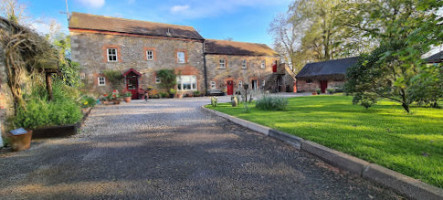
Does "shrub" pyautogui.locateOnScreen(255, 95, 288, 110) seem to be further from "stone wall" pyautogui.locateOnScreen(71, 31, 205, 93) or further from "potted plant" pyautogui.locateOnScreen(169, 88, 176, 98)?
"stone wall" pyautogui.locateOnScreen(71, 31, 205, 93)

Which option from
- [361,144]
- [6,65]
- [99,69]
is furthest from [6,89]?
[99,69]

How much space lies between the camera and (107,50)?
1783 centimetres

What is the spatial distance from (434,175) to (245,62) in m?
24.4

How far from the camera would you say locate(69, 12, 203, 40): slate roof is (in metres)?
17.5

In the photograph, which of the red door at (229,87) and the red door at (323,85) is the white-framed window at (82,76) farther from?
the red door at (323,85)

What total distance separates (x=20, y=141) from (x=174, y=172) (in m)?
3.72

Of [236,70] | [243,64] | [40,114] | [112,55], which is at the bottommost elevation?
[40,114]

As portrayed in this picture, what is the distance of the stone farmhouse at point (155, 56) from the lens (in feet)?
56.6

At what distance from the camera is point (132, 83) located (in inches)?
749

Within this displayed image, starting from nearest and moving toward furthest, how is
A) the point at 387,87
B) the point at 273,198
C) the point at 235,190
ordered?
the point at 273,198 → the point at 235,190 → the point at 387,87

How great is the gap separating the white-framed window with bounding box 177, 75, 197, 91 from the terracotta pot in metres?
17.3

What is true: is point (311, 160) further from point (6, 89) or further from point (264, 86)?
point (264, 86)

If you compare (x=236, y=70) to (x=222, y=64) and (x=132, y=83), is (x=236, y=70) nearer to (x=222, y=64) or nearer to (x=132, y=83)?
(x=222, y=64)

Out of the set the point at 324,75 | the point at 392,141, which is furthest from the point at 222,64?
the point at 392,141
